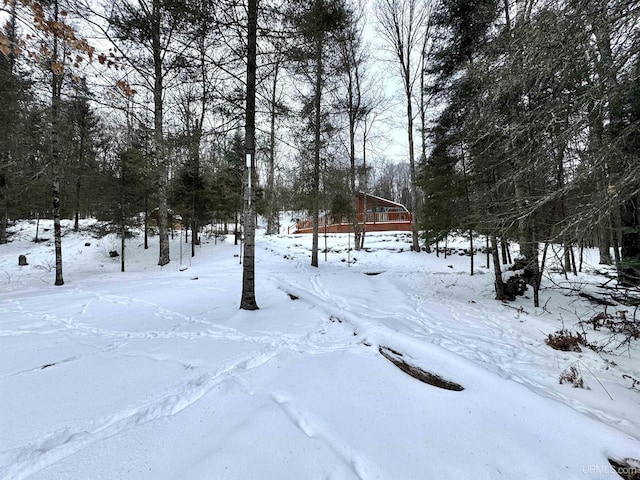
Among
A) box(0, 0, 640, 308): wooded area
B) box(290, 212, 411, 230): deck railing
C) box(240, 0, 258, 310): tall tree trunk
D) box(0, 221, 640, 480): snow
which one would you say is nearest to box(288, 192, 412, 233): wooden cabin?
box(290, 212, 411, 230): deck railing

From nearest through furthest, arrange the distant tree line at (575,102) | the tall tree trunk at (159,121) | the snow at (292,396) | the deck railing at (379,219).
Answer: the snow at (292,396) < the distant tree line at (575,102) < the tall tree trunk at (159,121) < the deck railing at (379,219)

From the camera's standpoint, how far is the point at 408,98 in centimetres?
1479

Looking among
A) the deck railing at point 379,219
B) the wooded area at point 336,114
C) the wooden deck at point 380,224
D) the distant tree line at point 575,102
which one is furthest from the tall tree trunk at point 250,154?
the wooden deck at point 380,224

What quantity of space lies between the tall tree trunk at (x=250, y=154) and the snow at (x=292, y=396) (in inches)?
17.8

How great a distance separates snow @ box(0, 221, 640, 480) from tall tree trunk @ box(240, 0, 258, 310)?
451 millimetres

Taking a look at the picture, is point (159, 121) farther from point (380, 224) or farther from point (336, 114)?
point (380, 224)

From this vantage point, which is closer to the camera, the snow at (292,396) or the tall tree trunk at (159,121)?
the snow at (292,396)

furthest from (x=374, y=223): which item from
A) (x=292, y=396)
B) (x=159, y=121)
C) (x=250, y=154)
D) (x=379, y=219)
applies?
(x=292, y=396)

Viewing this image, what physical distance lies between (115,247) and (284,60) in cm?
1438

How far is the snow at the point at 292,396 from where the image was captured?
173 cm

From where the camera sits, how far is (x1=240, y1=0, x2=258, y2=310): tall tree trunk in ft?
16.0

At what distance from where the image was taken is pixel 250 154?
194 inches

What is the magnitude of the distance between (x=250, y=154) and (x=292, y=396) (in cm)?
398

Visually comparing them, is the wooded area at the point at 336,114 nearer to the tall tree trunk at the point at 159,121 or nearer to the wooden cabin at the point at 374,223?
the tall tree trunk at the point at 159,121
